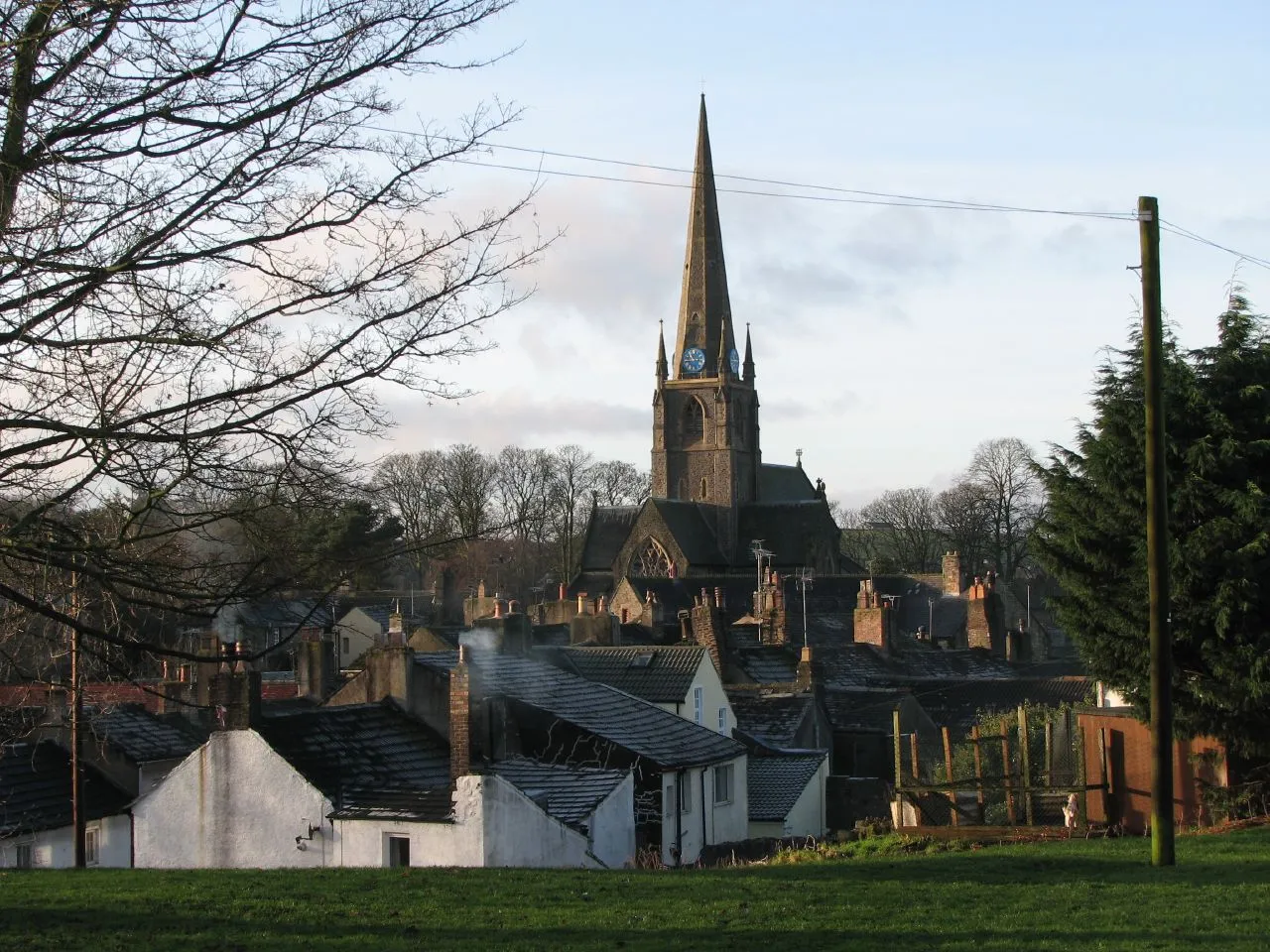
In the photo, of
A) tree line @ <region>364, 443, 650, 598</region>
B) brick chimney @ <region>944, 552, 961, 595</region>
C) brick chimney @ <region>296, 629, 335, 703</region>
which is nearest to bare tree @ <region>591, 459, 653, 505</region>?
tree line @ <region>364, 443, 650, 598</region>

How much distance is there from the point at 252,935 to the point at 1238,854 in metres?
10.4

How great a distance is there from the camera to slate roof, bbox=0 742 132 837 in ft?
78.7

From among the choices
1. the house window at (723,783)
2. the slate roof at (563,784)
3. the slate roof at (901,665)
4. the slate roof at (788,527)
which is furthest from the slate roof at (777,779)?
the slate roof at (788,527)

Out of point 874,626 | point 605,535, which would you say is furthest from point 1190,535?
point 605,535

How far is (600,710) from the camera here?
2677cm

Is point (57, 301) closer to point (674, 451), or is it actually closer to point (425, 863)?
point (425, 863)

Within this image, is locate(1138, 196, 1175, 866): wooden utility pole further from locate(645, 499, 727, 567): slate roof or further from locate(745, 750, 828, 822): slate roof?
locate(645, 499, 727, 567): slate roof

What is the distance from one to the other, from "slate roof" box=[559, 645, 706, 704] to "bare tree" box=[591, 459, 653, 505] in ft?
277

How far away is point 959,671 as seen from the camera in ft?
172

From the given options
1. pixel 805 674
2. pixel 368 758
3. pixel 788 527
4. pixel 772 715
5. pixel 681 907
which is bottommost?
pixel 681 907

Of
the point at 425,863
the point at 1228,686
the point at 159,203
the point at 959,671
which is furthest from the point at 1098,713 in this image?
the point at 959,671

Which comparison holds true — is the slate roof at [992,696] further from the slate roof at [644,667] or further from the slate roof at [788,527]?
the slate roof at [788,527]

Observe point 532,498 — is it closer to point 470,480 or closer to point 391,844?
point 470,480

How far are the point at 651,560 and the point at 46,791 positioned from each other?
7570 centimetres
